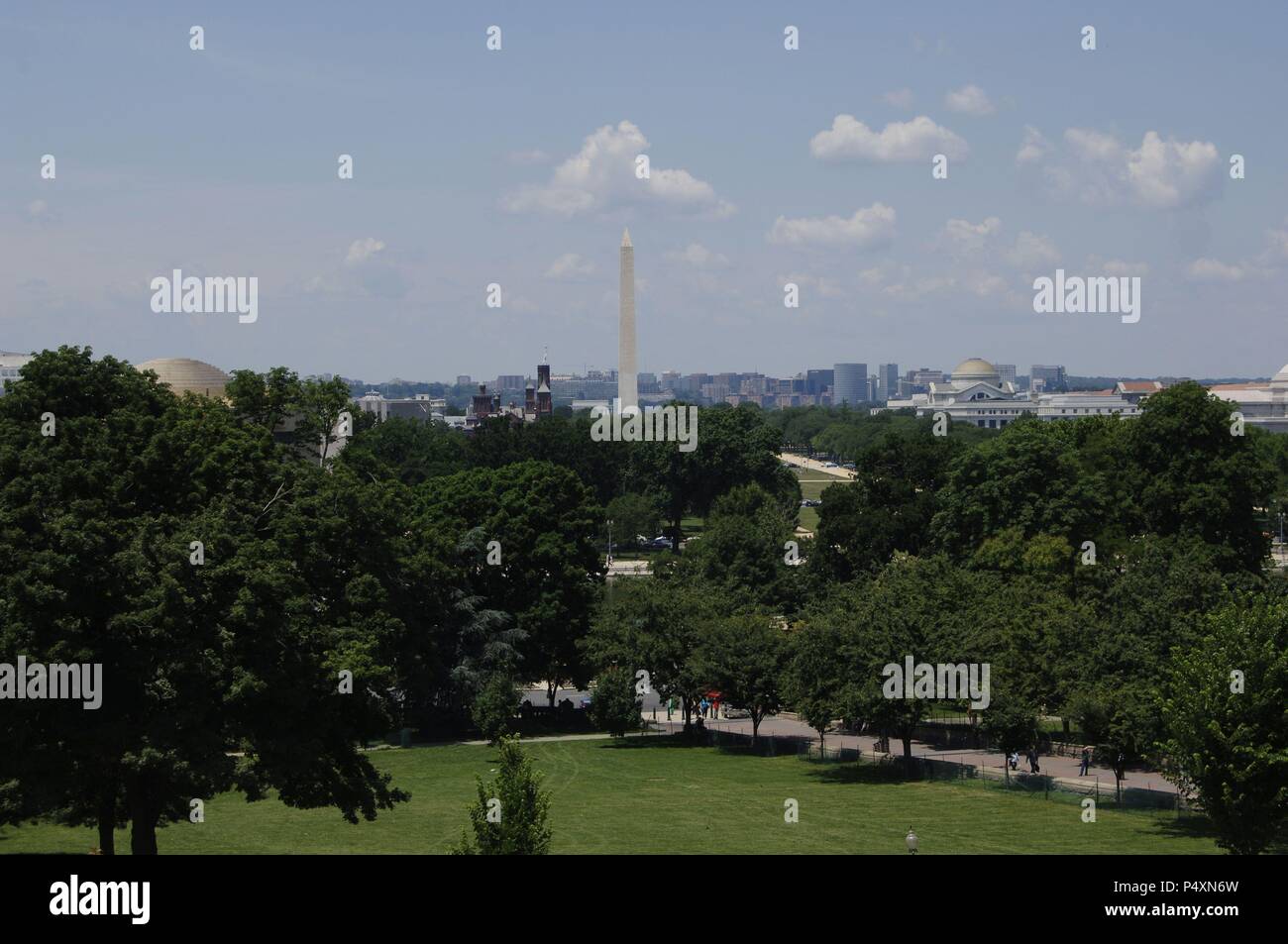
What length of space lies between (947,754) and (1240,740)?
19.7m

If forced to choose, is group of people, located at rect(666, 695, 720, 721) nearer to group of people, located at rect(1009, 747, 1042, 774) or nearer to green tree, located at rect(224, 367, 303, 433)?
group of people, located at rect(1009, 747, 1042, 774)

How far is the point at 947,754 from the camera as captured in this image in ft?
158

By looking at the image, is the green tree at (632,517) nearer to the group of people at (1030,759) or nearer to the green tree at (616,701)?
the green tree at (616,701)

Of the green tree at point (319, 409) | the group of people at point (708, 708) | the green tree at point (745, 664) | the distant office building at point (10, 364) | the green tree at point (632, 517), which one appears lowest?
the group of people at point (708, 708)

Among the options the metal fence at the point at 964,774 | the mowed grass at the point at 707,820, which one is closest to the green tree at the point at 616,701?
the metal fence at the point at 964,774

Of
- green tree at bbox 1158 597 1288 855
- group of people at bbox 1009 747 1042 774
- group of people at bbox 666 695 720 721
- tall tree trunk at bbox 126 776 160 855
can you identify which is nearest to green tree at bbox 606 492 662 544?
group of people at bbox 666 695 720 721

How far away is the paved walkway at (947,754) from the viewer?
136 ft

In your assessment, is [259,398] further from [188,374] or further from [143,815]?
[188,374]

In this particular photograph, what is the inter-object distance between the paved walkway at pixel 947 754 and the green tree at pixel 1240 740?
30.7 ft

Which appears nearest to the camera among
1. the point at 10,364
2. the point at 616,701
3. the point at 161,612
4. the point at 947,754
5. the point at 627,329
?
the point at 161,612

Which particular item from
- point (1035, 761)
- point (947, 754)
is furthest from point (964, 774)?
point (947, 754)
